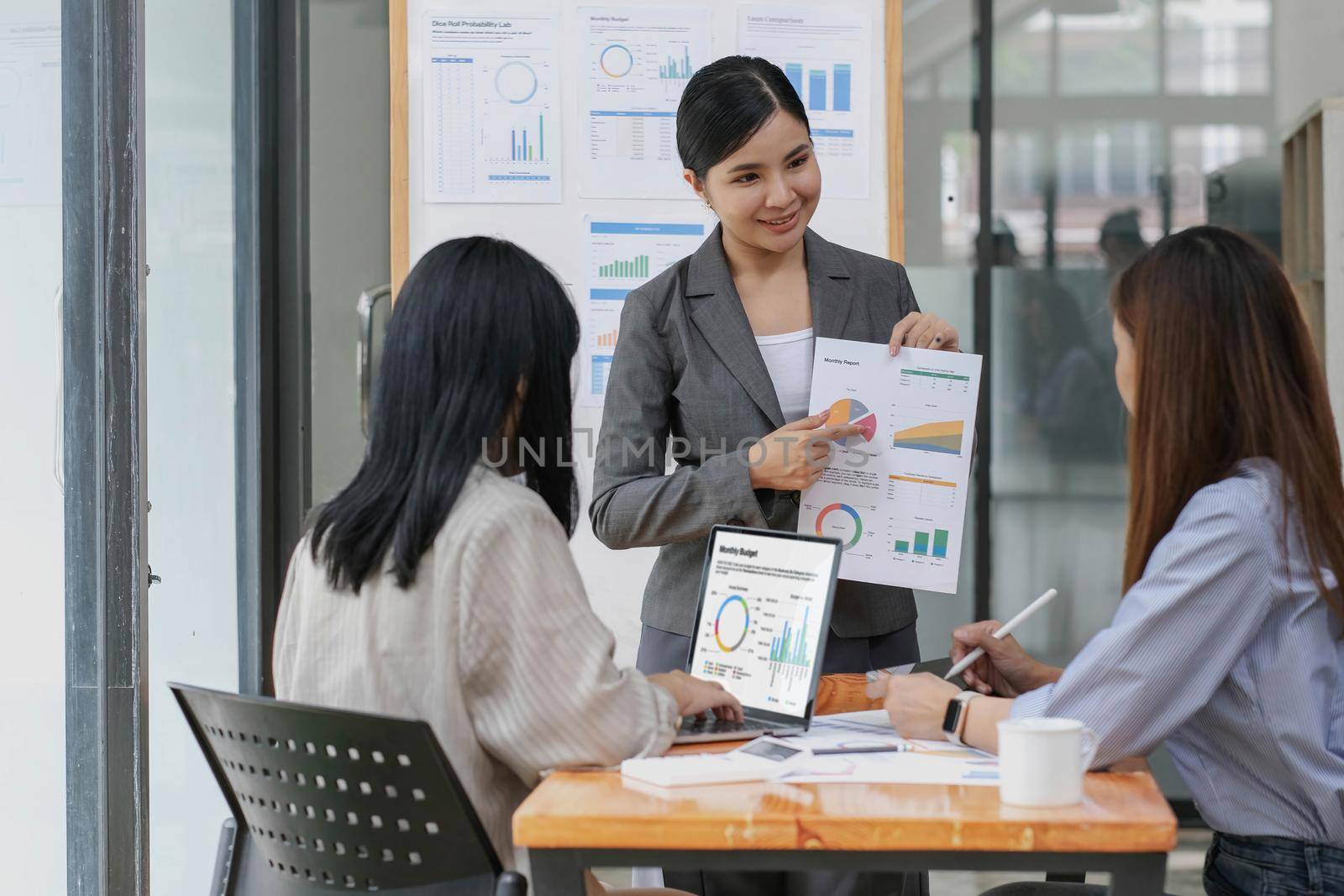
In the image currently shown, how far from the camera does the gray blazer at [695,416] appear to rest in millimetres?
2004

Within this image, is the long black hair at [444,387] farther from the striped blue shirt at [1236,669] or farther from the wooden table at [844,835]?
the striped blue shirt at [1236,669]

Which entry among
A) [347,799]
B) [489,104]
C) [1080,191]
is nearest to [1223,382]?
[347,799]

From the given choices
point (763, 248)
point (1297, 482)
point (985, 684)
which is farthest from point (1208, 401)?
point (763, 248)

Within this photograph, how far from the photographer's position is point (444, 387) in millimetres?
1427

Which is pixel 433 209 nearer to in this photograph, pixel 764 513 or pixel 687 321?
pixel 687 321

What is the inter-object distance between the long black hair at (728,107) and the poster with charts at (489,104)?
119cm

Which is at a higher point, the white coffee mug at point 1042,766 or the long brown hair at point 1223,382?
the long brown hair at point 1223,382

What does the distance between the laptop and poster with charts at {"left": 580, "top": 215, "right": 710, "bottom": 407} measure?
63.6 inches

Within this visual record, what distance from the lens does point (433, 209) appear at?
3234mm

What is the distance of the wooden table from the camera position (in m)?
1.19

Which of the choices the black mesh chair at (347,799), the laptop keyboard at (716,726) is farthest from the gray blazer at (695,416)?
Answer: the black mesh chair at (347,799)

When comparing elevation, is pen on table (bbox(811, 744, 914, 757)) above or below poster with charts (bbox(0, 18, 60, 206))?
below

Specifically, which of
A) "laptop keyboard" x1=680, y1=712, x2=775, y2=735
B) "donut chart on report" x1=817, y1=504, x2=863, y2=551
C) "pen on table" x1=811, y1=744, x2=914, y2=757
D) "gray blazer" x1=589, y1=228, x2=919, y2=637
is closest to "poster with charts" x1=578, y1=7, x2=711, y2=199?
"gray blazer" x1=589, y1=228, x2=919, y2=637

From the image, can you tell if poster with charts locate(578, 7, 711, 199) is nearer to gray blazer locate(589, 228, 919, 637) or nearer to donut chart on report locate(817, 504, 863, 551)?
gray blazer locate(589, 228, 919, 637)
